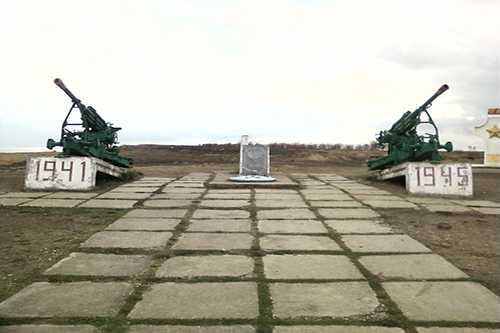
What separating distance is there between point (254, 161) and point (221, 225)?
6013 millimetres

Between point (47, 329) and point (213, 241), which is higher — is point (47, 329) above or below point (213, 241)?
below

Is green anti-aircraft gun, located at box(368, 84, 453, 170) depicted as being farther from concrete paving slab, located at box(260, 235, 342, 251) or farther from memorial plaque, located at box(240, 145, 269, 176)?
concrete paving slab, located at box(260, 235, 342, 251)

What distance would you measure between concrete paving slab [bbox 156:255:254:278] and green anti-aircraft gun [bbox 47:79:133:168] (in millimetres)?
6082

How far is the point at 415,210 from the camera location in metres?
6.14

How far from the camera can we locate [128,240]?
4047 mm

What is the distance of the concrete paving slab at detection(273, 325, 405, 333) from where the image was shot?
7.01 ft

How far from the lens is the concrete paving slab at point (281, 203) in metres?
6.27

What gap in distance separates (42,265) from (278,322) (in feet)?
7.13

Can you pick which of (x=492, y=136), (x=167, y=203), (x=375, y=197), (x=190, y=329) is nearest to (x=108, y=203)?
(x=167, y=203)

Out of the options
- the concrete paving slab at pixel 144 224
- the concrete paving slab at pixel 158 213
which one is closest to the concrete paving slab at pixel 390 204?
the concrete paving slab at pixel 158 213

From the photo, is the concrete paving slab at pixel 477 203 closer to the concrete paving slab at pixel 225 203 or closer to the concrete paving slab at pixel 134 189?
→ the concrete paving slab at pixel 225 203

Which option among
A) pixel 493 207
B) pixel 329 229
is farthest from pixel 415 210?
pixel 329 229

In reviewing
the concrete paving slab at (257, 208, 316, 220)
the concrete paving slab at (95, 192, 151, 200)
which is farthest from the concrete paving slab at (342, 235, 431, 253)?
the concrete paving slab at (95, 192, 151, 200)

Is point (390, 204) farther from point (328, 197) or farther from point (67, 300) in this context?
point (67, 300)
